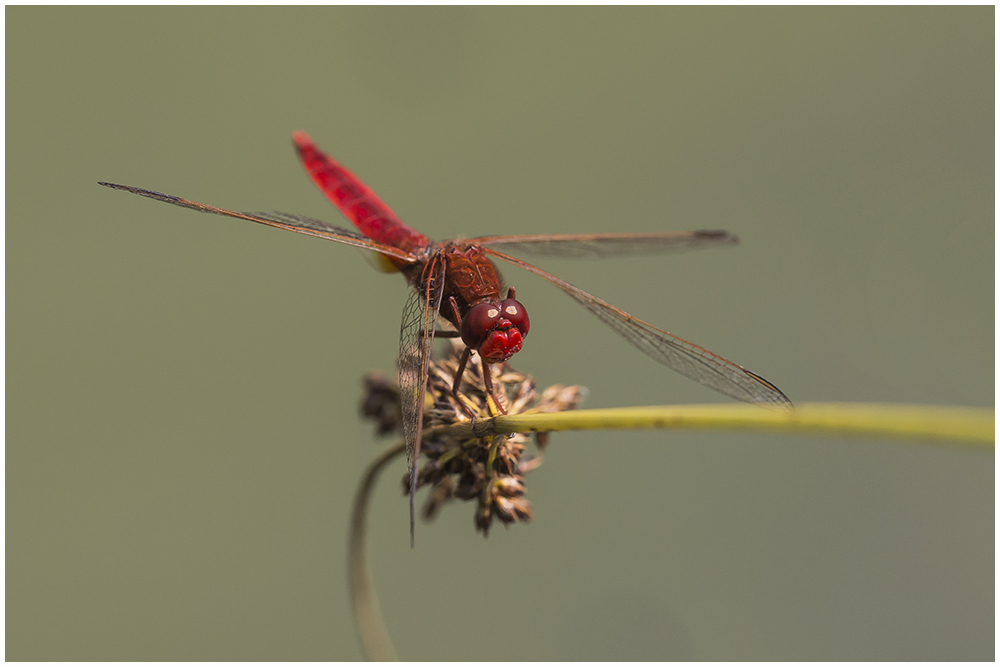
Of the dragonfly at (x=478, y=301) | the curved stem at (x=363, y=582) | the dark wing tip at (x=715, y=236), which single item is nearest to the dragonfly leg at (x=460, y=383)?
the dragonfly at (x=478, y=301)

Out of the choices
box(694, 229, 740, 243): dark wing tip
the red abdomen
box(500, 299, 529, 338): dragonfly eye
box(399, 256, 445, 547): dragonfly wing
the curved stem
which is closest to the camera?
box(399, 256, 445, 547): dragonfly wing

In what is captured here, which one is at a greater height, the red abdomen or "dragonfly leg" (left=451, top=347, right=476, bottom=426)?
the red abdomen

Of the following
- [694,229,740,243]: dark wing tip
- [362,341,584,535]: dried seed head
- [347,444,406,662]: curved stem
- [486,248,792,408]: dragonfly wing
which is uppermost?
[694,229,740,243]: dark wing tip

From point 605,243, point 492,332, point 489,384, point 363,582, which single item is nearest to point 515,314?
point 492,332

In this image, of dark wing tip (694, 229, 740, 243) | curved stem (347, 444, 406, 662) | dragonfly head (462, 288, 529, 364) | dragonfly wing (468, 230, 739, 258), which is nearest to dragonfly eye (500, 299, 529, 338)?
dragonfly head (462, 288, 529, 364)

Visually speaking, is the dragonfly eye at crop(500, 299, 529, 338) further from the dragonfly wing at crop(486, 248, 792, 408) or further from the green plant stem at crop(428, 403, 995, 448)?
the green plant stem at crop(428, 403, 995, 448)

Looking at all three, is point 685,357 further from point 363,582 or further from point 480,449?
point 363,582
